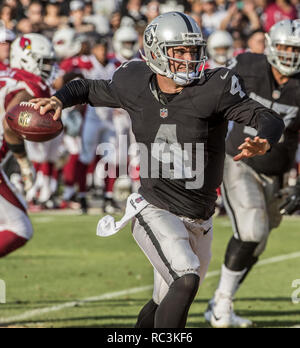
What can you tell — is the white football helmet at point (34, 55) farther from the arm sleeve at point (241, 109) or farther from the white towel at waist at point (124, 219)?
the arm sleeve at point (241, 109)

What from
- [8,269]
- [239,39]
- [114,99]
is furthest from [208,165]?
[239,39]

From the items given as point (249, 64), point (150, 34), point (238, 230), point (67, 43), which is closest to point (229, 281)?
point (238, 230)

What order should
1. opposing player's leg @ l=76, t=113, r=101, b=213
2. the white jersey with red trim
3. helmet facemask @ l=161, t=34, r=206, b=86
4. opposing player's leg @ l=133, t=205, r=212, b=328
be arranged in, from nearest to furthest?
opposing player's leg @ l=133, t=205, r=212, b=328 → helmet facemask @ l=161, t=34, r=206, b=86 → the white jersey with red trim → opposing player's leg @ l=76, t=113, r=101, b=213

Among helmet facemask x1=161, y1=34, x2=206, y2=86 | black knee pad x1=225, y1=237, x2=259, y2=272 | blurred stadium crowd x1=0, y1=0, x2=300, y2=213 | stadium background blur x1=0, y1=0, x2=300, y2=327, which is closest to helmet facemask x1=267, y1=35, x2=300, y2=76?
stadium background blur x1=0, y1=0, x2=300, y2=327

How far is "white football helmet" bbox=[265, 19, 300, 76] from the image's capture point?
571 cm

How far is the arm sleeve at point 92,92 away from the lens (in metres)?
4.60

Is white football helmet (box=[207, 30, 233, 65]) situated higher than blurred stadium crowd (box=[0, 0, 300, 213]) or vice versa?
white football helmet (box=[207, 30, 233, 65])

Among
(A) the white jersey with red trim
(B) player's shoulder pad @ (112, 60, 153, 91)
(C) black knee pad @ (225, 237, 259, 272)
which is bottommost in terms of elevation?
(C) black knee pad @ (225, 237, 259, 272)

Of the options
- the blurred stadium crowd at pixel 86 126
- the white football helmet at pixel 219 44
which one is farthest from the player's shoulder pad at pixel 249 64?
the white football helmet at pixel 219 44

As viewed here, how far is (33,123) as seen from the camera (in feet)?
14.9

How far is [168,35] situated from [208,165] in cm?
67

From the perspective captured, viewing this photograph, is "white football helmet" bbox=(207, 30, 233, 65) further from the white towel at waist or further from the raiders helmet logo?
the white towel at waist

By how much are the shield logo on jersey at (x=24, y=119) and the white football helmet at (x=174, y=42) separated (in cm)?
68
